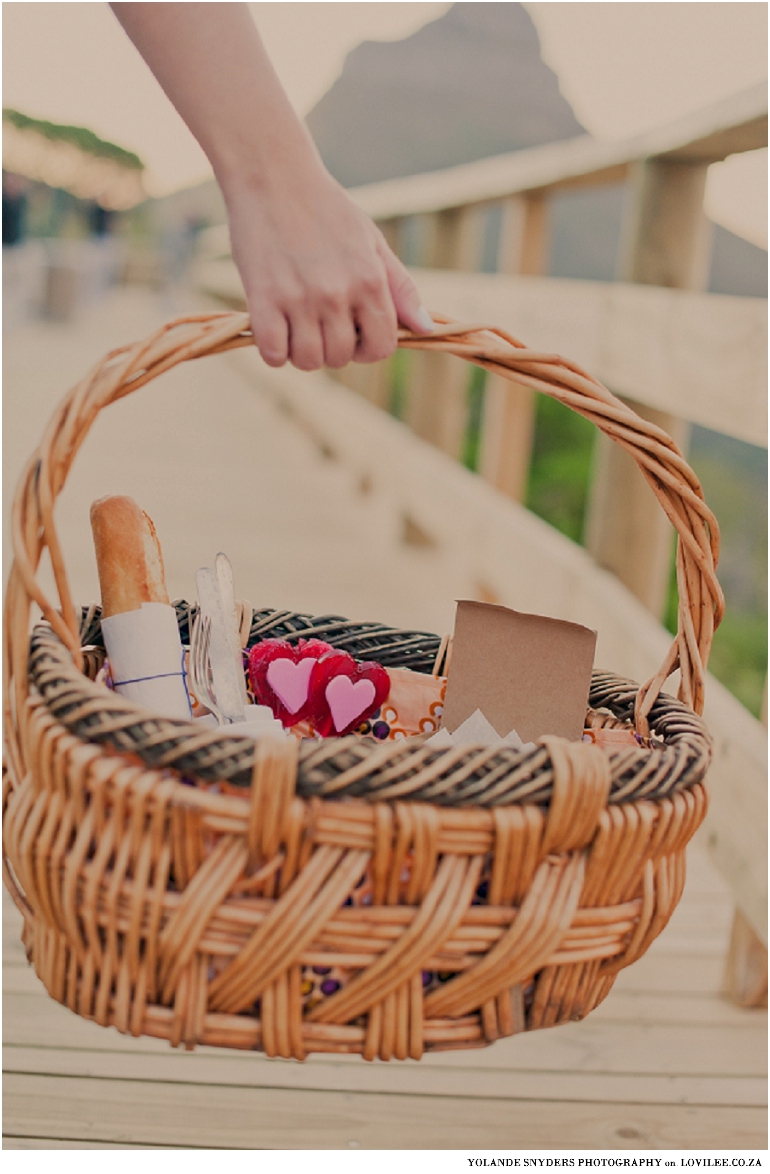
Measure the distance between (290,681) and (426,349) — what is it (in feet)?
0.96

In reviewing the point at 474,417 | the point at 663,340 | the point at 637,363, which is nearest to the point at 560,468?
the point at 474,417

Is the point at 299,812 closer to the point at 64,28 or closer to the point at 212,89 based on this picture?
the point at 212,89

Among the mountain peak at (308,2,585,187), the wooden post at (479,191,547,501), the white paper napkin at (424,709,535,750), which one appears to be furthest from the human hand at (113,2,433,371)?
the mountain peak at (308,2,585,187)

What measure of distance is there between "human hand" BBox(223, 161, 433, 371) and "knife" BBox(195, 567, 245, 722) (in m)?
0.22

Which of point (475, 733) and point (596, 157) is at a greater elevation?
point (596, 157)

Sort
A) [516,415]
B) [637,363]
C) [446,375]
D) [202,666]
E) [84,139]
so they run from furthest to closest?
[84,139] < [446,375] < [516,415] < [637,363] < [202,666]

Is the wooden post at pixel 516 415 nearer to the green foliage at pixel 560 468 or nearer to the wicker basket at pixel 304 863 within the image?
the wicker basket at pixel 304 863

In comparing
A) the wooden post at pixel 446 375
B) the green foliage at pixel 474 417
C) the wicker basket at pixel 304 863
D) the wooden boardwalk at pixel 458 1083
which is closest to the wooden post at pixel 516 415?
the wooden post at pixel 446 375

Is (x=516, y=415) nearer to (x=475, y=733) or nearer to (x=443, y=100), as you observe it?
(x=475, y=733)

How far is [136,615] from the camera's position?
2.39 feet

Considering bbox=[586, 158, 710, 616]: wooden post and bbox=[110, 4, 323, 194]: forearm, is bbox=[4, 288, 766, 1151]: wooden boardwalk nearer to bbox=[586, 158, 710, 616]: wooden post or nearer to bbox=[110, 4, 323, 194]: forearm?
bbox=[586, 158, 710, 616]: wooden post

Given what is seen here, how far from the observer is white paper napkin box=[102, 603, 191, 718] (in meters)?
0.72

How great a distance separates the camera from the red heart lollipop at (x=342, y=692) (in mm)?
814

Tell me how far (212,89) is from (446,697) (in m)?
0.48
